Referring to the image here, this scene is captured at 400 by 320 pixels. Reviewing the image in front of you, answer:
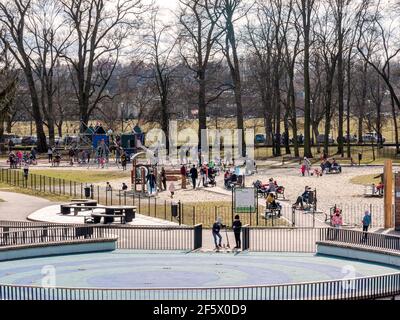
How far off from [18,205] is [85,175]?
17108 mm

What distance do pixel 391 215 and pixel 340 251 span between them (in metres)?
6.82

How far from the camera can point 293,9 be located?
81.8 meters

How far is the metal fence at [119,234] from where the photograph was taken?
30286 millimetres

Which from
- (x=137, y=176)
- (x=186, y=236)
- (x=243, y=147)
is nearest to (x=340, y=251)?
(x=186, y=236)

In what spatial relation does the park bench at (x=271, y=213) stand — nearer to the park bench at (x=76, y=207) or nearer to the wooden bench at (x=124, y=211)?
the wooden bench at (x=124, y=211)

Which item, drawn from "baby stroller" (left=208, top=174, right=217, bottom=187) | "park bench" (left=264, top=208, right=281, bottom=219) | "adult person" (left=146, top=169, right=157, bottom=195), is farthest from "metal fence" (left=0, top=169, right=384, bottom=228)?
"baby stroller" (left=208, top=174, right=217, bottom=187)

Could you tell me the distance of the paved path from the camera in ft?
126

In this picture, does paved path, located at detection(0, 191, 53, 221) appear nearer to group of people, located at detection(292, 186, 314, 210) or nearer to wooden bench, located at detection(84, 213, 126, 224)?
wooden bench, located at detection(84, 213, 126, 224)

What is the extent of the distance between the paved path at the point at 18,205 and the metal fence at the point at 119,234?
16.2 feet

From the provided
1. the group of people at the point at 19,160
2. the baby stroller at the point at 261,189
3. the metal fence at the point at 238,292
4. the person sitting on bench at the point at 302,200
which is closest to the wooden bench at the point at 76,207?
the person sitting on bench at the point at 302,200

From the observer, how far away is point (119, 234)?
3328cm

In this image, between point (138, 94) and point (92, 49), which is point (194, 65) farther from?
point (138, 94)

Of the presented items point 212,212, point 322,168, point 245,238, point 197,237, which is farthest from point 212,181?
point 245,238

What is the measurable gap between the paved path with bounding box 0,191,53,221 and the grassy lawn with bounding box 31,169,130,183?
9.26 m
